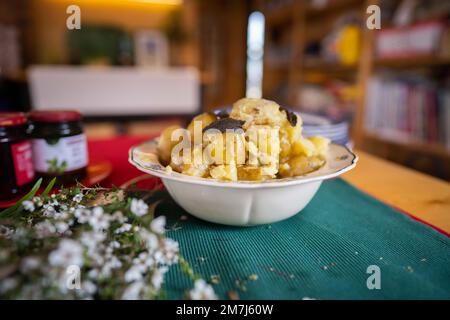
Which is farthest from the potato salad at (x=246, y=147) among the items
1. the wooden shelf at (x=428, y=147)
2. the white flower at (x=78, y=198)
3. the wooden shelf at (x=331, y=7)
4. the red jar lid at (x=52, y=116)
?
the wooden shelf at (x=331, y=7)

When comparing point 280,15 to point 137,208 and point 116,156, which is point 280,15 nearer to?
point 116,156

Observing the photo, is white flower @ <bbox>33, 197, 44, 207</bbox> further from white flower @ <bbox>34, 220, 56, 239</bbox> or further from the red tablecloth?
the red tablecloth

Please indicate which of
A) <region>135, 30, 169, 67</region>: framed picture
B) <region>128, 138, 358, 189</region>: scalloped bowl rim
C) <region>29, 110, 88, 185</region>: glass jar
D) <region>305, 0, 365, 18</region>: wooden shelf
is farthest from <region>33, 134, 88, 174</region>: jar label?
<region>135, 30, 169, 67</region>: framed picture

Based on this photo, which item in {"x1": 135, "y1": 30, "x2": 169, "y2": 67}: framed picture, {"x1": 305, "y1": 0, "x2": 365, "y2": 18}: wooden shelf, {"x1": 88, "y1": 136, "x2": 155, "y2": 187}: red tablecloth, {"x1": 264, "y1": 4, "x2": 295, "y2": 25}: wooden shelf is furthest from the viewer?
{"x1": 135, "y1": 30, "x2": 169, "y2": 67}: framed picture

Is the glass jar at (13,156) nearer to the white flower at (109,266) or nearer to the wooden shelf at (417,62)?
the white flower at (109,266)

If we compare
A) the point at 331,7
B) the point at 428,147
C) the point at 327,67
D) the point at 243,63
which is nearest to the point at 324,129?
the point at 428,147

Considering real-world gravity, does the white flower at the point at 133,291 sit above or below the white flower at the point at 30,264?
below
